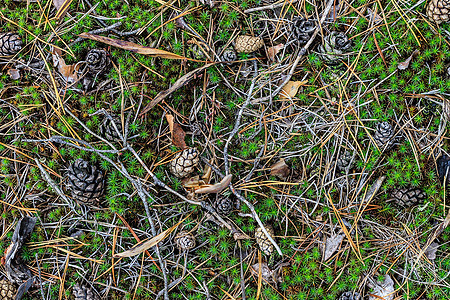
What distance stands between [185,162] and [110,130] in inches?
33.0

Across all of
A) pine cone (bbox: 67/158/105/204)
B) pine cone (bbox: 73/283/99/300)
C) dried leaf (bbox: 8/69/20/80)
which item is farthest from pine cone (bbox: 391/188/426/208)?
dried leaf (bbox: 8/69/20/80)

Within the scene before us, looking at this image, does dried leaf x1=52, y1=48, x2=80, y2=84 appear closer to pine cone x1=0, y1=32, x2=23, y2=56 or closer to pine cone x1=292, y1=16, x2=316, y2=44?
pine cone x1=0, y1=32, x2=23, y2=56

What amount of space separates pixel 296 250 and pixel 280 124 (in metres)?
1.35

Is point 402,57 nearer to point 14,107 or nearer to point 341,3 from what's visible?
point 341,3

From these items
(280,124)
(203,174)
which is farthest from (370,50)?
(203,174)

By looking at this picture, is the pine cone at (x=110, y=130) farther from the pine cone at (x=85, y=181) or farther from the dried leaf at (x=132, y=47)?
the dried leaf at (x=132, y=47)

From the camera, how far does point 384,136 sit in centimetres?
311

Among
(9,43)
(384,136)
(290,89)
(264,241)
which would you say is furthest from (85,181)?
(384,136)

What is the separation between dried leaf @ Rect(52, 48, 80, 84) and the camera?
321 cm

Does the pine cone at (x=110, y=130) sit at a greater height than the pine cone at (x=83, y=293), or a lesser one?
greater

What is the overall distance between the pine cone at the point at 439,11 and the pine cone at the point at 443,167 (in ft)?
4.49

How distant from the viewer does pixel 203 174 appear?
3.26 m

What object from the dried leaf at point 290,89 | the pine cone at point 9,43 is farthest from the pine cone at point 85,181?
the dried leaf at point 290,89

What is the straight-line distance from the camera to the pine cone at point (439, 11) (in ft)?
9.71
